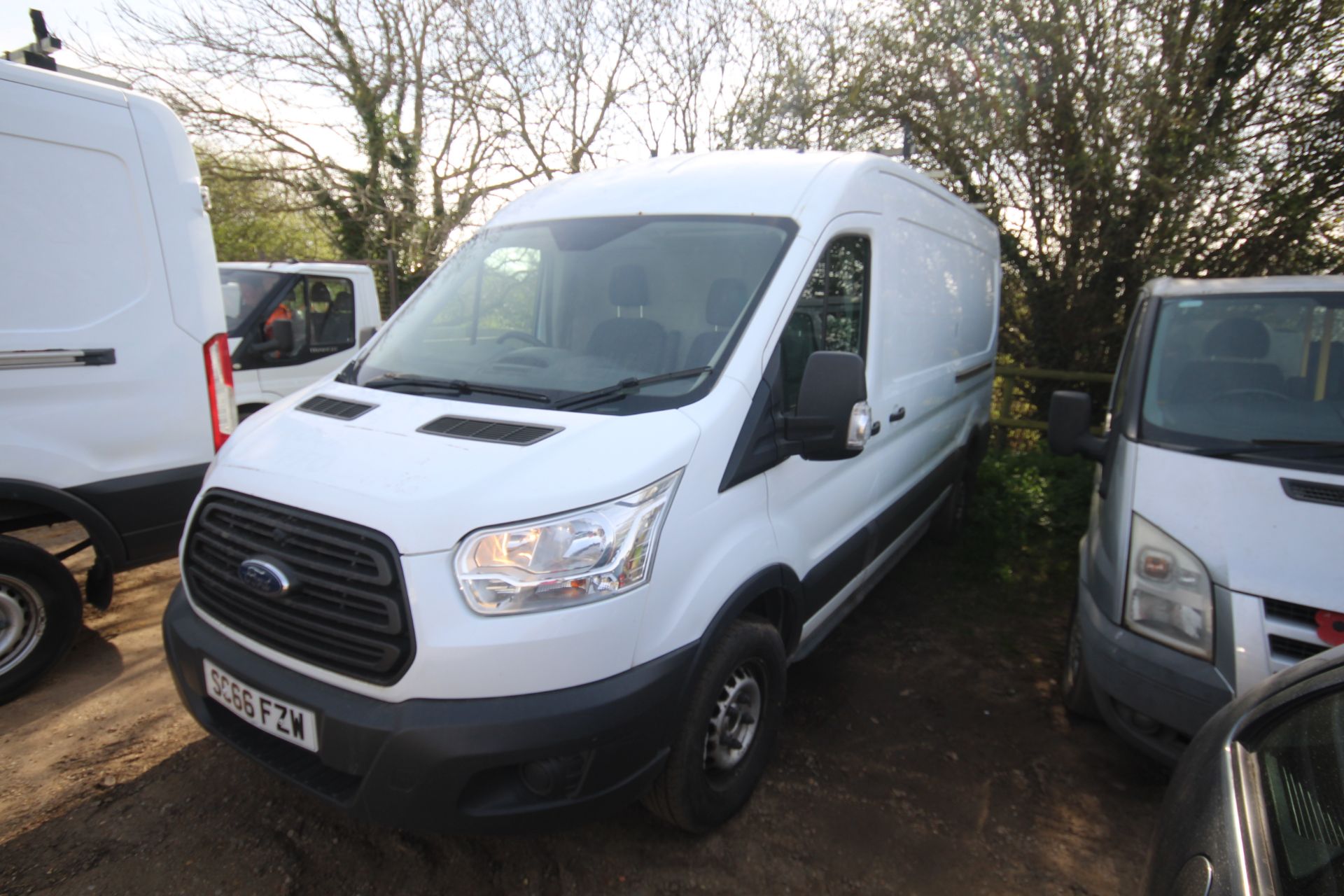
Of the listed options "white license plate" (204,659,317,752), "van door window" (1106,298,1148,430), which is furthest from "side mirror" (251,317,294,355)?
"van door window" (1106,298,1148,430)

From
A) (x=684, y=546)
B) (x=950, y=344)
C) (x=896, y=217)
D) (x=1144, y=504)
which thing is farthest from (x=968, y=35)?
(x=684, y=546)

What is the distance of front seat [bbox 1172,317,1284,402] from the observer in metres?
3.14

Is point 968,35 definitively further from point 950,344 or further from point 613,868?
point 613,868

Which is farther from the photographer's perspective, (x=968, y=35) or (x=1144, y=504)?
(x=968, y=35)

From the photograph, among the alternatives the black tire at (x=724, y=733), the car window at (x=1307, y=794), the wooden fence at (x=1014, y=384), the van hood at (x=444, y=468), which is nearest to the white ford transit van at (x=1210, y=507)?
the car window at (x=1307, y=794)

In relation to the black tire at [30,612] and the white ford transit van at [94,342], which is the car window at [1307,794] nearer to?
the white ford transit van at [94,342]

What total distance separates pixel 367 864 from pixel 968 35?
26.6 ft

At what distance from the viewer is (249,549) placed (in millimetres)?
2195

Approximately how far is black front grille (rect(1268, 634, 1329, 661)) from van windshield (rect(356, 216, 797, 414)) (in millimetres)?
1862

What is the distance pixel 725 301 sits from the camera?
266 centimetres

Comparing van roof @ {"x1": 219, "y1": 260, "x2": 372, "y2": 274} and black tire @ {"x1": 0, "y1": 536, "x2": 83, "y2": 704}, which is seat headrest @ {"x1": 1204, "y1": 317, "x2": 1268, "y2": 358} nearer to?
black tire @ {"x1": 0, "y1": 536, "x2": 83, "y2": 704}

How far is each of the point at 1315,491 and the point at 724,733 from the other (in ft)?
6.91

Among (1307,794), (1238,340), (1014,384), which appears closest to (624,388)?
(1307,794)

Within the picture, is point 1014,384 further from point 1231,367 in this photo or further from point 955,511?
point 1231,367
